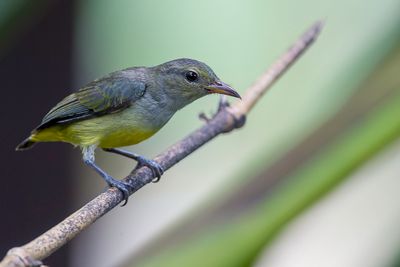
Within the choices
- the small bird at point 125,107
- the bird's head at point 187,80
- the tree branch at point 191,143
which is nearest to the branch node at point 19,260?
the tree branch at point 191,143

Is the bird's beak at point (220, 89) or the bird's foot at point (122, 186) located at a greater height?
the bird's beak at point (220, 89)

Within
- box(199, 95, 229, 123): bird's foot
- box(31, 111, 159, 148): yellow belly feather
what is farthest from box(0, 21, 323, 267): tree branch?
box(31, 111, 159, 148): yellow belly feather

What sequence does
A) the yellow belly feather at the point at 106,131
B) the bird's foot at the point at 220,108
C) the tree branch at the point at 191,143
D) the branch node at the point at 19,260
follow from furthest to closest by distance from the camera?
the bird's foot at the point at 220,108 < the yellow belly feather at the point at 106,131 < the tree branch at the point at 191,143 < the branch node at the point at 19,260

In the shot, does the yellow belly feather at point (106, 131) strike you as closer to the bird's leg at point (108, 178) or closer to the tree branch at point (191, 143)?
the bird's leg at point (108, 178)

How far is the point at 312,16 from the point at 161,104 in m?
1.70

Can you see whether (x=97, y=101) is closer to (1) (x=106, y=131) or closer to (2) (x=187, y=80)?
(1) (x=106, y=131)

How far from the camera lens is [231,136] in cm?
479

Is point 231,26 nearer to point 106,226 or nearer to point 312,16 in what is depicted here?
point 312,16

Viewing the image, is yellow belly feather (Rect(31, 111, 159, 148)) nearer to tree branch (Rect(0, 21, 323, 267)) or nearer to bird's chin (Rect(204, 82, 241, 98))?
tree branch (Rect(0, 21, 323, 267))

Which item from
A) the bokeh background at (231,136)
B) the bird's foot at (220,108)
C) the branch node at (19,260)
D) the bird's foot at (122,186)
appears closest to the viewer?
the branch node at (19,260)

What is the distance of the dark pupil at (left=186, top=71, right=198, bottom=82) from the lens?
256 cm

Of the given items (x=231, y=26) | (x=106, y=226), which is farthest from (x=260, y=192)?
(x=106, y=226)

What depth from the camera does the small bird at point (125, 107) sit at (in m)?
Answer: 2.42

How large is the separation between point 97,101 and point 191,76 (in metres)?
0.35
